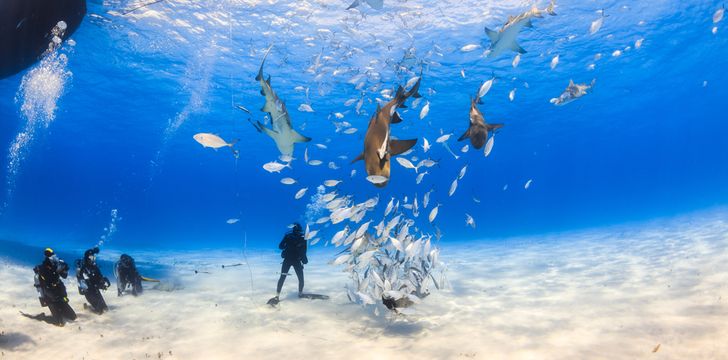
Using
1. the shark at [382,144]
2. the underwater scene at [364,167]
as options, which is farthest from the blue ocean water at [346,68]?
the shark at [382,144]

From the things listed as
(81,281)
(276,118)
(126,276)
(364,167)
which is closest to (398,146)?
(364,167)

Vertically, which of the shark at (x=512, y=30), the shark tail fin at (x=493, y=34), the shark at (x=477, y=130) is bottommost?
the shark at (x=477, y=130)

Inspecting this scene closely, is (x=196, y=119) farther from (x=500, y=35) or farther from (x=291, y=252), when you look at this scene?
(x=500, y=35)

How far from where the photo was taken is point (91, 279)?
305 inches

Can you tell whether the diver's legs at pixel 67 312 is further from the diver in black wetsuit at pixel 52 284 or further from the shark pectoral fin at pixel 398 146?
the shark pectoral fin at pixel 398 146

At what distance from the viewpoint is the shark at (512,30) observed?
667 centimetres

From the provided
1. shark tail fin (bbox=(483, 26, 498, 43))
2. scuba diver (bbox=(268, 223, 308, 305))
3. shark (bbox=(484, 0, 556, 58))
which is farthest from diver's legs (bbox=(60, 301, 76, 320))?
shark tail fin (bbox=(483, 26, 498, 43))

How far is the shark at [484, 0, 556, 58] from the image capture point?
21.9 ft

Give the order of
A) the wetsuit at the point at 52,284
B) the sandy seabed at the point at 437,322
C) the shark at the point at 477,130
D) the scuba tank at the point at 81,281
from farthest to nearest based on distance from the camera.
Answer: the scuba tank at the point at 81,281 < the wetsuit at the point at 52,284 < the sandy seabed at the point at 437,322 < the shark at the point at 477,130

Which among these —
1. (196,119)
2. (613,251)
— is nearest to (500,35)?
(613,251)

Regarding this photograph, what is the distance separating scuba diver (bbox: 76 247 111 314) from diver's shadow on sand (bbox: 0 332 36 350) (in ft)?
4.29

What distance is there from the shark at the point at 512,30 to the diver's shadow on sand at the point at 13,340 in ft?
32.5

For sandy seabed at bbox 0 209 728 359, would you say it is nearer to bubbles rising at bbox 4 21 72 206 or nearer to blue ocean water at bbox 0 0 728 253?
blue ocean water at bbox 0 0 728 253

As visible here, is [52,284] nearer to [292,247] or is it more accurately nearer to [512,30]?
[292,247]
